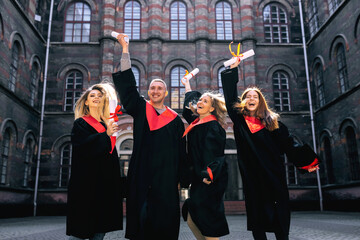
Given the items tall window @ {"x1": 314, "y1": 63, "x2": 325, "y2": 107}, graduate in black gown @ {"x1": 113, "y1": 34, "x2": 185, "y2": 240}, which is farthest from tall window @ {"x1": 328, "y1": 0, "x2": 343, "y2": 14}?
graduate in black gown @ {"x1": 113, "y1": 34, "x2": 185, "y2": 240}

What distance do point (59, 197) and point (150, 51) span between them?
8.77 meters

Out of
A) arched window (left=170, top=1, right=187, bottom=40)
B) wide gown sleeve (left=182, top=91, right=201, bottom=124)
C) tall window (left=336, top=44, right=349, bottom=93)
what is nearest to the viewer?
wide gown sleeve (left=182, top=91, right=201, bottom=124)

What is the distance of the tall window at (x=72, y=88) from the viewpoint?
A: 1712cm

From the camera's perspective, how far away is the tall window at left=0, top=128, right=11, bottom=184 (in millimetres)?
13198

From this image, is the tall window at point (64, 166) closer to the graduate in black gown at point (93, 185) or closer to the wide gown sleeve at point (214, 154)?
the graduate in black gown at point (93, 185)

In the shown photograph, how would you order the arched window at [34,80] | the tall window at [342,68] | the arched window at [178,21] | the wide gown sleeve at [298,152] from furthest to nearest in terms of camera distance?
1. the arched window at [178,21]
2. the arched window at [34,80]
3. the tall window at [342,68]
4. the wide gown sleeve at [298,152]

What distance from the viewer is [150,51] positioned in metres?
17.2

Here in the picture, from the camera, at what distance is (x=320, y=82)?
1680cm

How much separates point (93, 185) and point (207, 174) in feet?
3.96

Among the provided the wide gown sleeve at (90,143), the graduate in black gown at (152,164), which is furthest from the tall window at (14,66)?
the graduate in black gown at (152,164)

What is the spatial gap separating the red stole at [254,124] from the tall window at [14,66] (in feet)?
43.2

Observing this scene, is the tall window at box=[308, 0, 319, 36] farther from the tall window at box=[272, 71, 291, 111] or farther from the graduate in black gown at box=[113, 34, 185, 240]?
the graduate in black gown at box=[113, 34, 185, 240]

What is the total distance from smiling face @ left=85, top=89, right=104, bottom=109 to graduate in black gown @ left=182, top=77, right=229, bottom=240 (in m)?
1.08

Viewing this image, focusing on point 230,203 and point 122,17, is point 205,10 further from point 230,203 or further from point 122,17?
point 230,203
